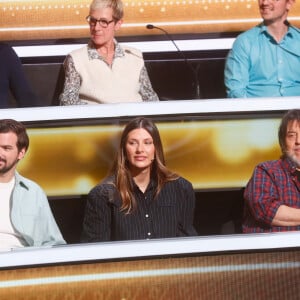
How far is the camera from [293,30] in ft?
13.6

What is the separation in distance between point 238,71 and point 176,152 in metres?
0.67

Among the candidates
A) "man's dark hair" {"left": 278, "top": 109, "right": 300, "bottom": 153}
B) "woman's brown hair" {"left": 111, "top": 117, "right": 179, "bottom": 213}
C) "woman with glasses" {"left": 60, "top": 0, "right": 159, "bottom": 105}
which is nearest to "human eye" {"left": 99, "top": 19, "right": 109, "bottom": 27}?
"woman with glasses" {"left": 60, "top": 0, "right": 159, "bottom": 105}

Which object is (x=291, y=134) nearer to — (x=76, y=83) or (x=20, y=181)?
(x=20, y=181)

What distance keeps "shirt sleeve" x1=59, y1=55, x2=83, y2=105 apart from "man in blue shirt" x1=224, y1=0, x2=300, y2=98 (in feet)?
1.95

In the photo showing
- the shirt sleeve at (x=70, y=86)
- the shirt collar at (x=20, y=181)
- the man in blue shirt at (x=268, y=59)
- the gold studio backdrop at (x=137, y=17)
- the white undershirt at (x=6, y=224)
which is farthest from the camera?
the gold studio backdrop at (x=137, y=17)

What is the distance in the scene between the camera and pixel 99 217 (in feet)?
9.91

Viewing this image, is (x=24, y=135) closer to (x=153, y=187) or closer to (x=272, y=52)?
(x=153, y=187)

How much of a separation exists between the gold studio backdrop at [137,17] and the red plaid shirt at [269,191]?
178 centimetres

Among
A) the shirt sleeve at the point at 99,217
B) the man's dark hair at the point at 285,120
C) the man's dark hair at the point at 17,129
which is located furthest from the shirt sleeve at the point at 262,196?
the man's dark hair at the point at 17,129

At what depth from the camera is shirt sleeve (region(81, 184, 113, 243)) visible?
3020mm

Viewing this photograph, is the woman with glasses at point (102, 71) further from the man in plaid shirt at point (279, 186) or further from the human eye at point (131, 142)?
the man in plaid shirt at point (279, 186)

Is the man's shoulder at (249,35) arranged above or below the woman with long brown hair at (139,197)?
above

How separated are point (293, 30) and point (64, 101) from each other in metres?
1.08

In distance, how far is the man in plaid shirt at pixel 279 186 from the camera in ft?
10.1
